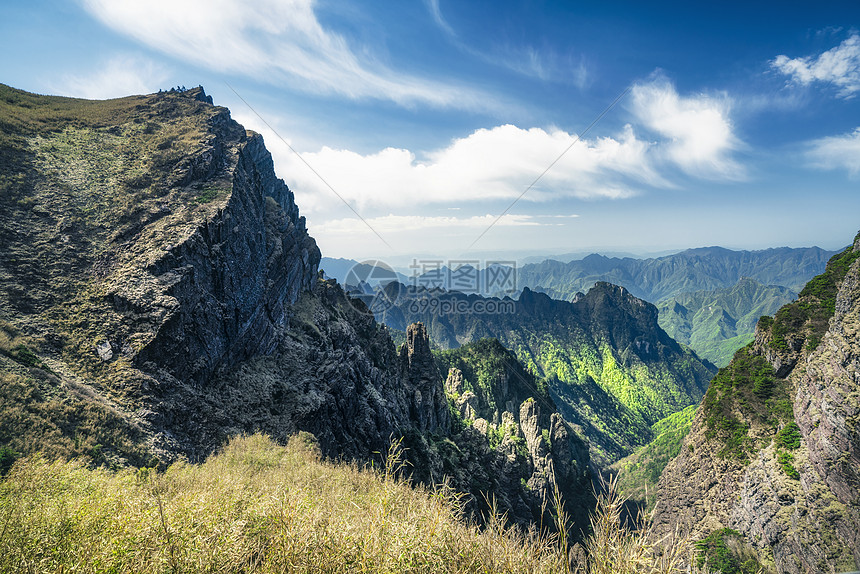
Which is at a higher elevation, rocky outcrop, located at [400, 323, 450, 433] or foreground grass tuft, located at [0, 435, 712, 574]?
foreground grass tuft, located at [0, 435, 712, 574]

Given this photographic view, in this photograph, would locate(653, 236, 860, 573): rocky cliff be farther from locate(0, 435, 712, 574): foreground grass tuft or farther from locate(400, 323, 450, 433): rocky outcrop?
locate(0, 435, 712, 574): foreground grass tuft

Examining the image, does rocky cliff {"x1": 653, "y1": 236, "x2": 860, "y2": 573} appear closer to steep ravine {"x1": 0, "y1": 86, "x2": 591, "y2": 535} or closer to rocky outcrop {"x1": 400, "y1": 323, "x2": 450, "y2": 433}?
steep ravine {"x1": 0, "y1": 86, "x2": 591, "y2": 535}

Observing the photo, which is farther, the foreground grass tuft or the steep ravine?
the steep ravine

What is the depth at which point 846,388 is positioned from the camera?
43.9m

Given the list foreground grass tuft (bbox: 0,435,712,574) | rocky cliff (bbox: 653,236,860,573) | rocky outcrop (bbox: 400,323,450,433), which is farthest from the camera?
rocky outcrop (bbox: 400,323,450,433)

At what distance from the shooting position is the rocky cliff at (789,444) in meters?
41.8

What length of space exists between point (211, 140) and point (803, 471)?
9118cm

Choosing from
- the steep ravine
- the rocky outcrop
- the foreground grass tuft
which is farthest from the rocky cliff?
the foreground grass tuft

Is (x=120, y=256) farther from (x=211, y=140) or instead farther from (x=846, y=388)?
(x=846, y=388)

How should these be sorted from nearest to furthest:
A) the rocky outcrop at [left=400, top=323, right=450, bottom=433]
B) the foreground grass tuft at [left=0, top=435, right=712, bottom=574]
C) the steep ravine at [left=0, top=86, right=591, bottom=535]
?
the foreground grass tuft at [left=0, top=435, right=712, bottom=574] < the steep ravine at [left=0, top=86, right=591, bottom=535] < the rocky outcrop at [left=400, top=323, right=450, bottom=433]

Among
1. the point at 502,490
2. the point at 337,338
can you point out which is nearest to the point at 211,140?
the point at 337,338

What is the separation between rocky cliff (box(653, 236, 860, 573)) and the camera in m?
41.8

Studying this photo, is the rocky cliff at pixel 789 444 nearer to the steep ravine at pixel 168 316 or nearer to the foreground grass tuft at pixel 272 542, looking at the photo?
the steep ravine at pixel 168 316

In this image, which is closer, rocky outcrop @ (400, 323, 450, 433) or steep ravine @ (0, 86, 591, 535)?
steep ravine @ (0, 86, 591, 535)
